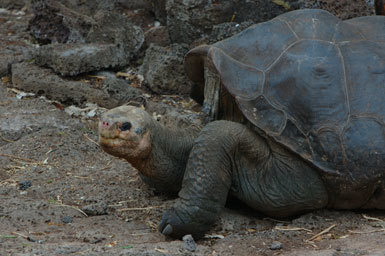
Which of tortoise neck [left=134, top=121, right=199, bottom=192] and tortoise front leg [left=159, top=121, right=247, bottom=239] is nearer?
tortoise front leg [left=159, top=121, right=247, bottom=239]

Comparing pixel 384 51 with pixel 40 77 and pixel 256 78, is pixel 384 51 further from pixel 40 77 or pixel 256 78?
pixel 40 77

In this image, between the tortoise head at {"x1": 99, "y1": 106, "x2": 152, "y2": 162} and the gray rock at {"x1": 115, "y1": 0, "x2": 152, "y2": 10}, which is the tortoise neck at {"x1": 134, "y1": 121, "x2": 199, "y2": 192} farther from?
the gray rock at {"x1": 115, "y1": 0, "x2": 152, "y2": 10}

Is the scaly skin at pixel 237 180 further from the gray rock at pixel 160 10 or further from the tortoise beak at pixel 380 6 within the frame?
the gray rock at pixel 160 10

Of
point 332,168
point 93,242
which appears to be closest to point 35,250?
point 93,242

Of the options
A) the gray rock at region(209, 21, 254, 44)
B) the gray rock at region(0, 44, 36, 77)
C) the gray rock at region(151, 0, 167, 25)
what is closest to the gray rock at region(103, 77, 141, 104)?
the gray rock at region(209, 21, 254, 44)

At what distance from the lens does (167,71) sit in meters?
6.30

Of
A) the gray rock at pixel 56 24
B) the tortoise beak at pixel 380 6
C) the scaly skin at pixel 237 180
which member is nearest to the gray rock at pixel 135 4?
the gray rock at pixel 56 24

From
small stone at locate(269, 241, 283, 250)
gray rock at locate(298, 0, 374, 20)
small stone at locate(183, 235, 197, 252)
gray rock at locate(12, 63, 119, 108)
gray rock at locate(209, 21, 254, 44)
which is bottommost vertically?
gray rock at locate(12, 63, 119, 108)

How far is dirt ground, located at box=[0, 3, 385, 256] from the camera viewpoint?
10.4 ft

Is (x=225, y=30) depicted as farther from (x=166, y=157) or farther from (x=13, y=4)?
(x=13, y=4)

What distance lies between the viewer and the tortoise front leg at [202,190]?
345 centimetres

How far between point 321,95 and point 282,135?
0.32 meters

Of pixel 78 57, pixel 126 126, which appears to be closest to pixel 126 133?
pixel 126 126

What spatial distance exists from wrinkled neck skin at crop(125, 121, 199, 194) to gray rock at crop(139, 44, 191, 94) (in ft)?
7.65
